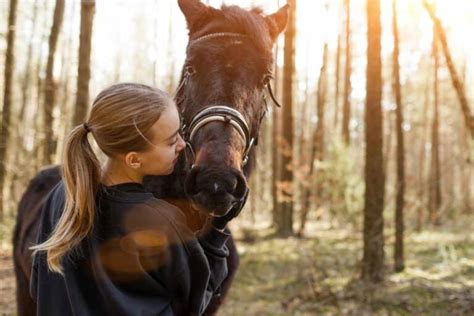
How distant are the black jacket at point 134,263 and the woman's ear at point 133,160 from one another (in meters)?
0.08

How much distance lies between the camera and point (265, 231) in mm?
15891

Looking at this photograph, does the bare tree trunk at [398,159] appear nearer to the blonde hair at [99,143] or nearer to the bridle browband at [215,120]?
the bridle browband at [215,120]

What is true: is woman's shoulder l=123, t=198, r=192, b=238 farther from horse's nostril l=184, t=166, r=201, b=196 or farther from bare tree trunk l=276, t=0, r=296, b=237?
bare tree trunk l=276, t=0, r=296, b=237

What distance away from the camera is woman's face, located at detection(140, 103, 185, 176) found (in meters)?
2.00

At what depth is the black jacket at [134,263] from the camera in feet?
5.97

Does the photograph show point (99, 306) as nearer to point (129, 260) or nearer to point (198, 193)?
point (129, 260)

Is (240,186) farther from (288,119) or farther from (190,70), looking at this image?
(288,119)

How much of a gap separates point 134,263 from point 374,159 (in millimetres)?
6916

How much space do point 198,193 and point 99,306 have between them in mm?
573

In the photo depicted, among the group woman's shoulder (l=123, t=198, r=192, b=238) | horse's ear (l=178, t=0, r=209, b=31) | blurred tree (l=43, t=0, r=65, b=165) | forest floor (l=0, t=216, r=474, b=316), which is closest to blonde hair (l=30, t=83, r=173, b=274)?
woman's shoulder (l=123, t=198, r=192, b=238)

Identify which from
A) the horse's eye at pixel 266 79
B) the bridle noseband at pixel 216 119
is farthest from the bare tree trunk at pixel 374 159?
the bridle noseband at pixel 216 119

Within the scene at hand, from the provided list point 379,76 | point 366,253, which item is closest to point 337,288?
point 366,253

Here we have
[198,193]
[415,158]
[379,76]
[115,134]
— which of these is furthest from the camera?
[415,158]

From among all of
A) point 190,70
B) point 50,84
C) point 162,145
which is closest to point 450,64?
point 190,70
